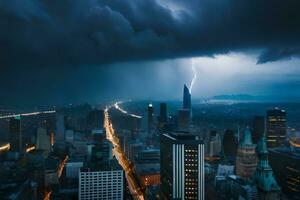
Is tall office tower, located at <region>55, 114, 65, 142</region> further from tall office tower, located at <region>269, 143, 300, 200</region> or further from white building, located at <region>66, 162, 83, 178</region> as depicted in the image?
tall office tower, located at <region>269, 143, 300, 200</region>

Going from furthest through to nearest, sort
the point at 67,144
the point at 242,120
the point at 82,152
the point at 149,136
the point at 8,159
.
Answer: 1. the point at 149,136
2. the point at 67,144
3. the point at 82,152
4. the point at 242,120
5. the point at 8,159

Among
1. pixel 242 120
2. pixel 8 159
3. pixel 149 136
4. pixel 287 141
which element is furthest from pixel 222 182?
pixel 149 136

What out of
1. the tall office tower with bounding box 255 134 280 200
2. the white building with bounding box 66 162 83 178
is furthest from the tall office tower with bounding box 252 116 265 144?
the white building with bounding box 66 162 83 178

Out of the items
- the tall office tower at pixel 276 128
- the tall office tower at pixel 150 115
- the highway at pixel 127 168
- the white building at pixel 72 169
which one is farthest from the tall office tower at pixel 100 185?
the tall office tower at pixel 150 115

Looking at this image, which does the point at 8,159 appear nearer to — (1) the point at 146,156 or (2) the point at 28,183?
(2) the point at 28,183

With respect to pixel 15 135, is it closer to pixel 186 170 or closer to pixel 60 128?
pixel 60 128
